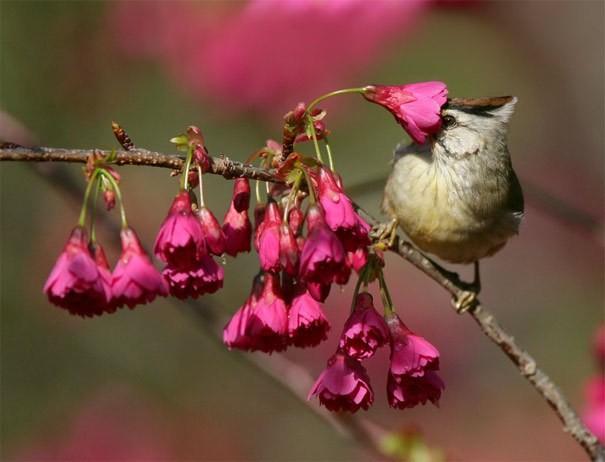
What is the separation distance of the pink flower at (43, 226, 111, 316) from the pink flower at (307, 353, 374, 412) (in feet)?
1.72

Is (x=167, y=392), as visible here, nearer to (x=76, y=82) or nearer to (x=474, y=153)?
(x=76, y=82)

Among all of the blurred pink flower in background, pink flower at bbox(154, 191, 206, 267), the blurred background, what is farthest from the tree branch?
the blurred pink flower in background

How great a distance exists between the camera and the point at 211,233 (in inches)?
76.9

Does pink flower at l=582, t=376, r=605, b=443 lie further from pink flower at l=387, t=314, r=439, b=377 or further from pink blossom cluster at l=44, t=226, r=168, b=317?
pink blossom cluster at l=44, t=226, r=168, b=317

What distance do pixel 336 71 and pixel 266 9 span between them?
1.65 metres

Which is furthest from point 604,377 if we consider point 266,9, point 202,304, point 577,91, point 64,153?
point 577,91

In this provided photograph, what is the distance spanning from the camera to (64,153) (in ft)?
6.13

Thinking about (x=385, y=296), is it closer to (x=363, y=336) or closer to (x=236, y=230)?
(x=363, y=336)

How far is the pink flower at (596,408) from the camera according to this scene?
3002 millimetres

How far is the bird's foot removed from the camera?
7.77 feet

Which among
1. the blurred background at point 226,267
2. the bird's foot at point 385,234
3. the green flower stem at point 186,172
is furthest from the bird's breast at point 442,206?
the blurred background at point 226,267

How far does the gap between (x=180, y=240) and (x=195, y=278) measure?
0.30 feet

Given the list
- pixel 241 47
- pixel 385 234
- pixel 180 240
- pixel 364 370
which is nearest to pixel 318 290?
pixel 364 370

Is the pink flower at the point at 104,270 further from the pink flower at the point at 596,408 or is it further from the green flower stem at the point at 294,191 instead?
the pink flower at the point at 596,408
